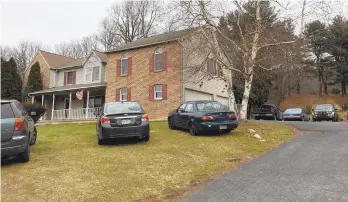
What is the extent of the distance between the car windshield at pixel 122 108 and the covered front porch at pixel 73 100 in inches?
596

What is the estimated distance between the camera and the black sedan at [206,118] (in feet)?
42.5

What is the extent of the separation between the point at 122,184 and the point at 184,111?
806 cm

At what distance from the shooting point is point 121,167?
822cm

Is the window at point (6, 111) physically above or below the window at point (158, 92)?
below

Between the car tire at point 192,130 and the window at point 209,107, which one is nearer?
the car tire at point 192,130

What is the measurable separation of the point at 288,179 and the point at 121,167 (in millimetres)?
4037

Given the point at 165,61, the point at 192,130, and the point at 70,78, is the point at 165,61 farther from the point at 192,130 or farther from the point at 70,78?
the point at 70,78

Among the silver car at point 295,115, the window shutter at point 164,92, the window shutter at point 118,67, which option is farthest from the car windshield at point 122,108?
the silver car at point 295,115

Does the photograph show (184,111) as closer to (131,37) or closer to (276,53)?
(276,53)

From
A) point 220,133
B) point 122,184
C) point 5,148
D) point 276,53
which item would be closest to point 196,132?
point 220,133

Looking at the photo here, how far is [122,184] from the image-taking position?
6.88 m

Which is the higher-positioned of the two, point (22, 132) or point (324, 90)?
point (324, 90)

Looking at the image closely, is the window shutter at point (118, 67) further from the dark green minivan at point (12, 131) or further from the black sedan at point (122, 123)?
the dark green minivan at point (12, 131)

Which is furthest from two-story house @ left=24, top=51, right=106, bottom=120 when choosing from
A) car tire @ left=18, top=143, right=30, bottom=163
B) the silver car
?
car tire @ left=18, top=143, right=30, bottom=163
